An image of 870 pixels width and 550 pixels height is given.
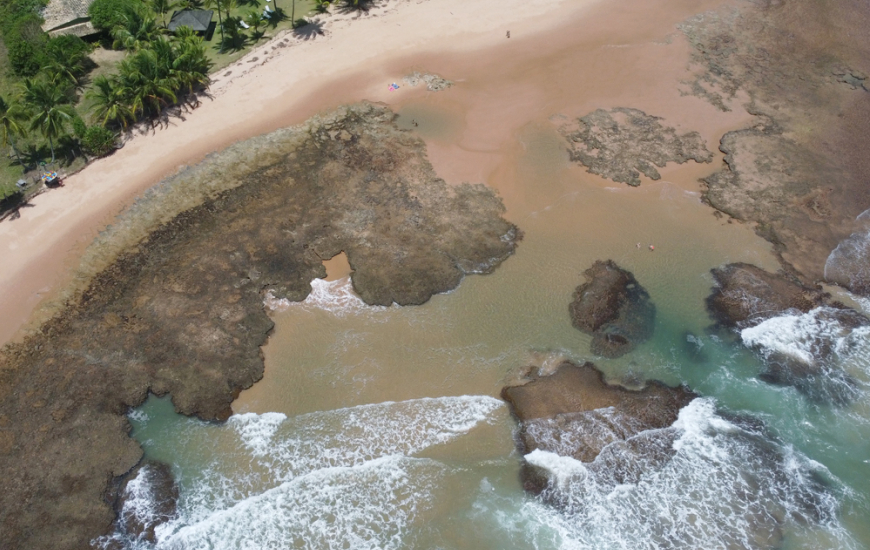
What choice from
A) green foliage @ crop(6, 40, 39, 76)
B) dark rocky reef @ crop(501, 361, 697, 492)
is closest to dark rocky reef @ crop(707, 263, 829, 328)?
dark rocky reef @ crop(501, 361, 697, 492)

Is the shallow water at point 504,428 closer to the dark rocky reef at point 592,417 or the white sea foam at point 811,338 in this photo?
the white sea foam at point 811,338

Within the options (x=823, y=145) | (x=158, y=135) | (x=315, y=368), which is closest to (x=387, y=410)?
(x=315, y=368)

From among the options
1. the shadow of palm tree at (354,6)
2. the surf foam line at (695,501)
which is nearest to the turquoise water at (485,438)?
the surf foam line at (695,501)

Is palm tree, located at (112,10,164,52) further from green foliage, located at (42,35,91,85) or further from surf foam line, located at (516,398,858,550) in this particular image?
surf foam line, located at (516,398,858,550)

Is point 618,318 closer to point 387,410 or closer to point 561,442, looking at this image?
point 561,442

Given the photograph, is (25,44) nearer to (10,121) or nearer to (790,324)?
(10,121)

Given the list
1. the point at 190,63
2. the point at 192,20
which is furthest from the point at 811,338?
the point at 192,20
